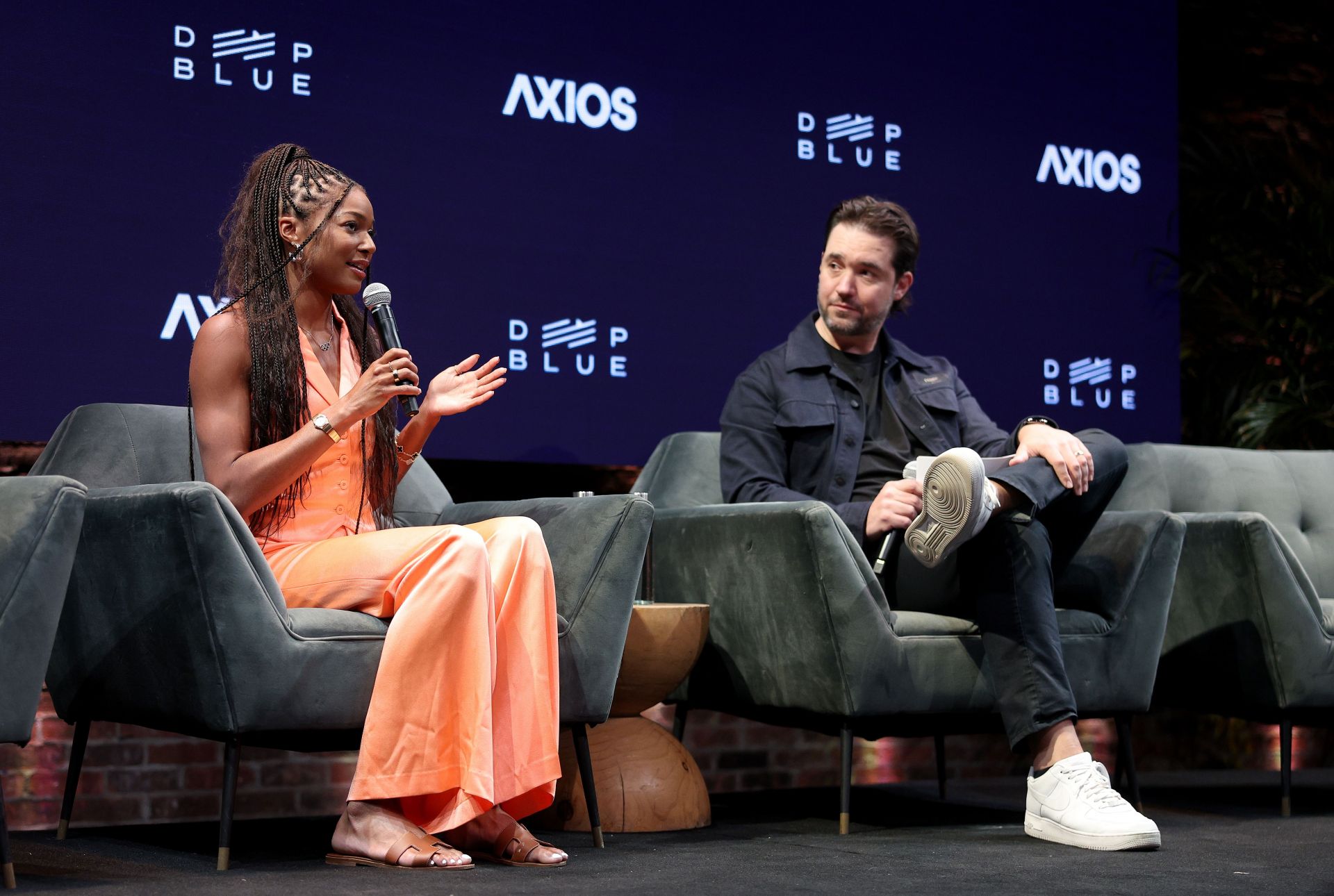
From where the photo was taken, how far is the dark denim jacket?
→ 332 centimetres

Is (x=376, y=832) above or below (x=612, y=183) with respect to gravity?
below

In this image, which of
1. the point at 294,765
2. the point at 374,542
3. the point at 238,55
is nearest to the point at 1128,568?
the point at 374,542

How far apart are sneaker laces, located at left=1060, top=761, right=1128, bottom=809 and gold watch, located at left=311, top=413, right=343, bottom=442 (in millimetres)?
1419

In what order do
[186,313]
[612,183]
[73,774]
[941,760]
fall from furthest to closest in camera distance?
[612,183] → [941,760] → [186,313] → [73,774]

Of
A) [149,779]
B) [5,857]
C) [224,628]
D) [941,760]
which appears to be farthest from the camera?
[941,760]

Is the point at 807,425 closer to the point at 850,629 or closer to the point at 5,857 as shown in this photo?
the point at 850,629

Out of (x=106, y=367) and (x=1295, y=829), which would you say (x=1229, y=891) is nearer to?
(x=1295, y=829)

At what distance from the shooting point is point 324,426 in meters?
2.56

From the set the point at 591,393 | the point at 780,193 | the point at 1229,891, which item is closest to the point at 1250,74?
the point at 780,193

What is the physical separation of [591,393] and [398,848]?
1.62 meters

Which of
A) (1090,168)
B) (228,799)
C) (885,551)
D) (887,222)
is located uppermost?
(1090,168)

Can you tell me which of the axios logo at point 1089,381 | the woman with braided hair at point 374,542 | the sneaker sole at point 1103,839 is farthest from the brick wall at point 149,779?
the axios logo at point 1089,381

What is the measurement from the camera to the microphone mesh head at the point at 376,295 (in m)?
2.67

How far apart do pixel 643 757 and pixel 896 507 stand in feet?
2.36
